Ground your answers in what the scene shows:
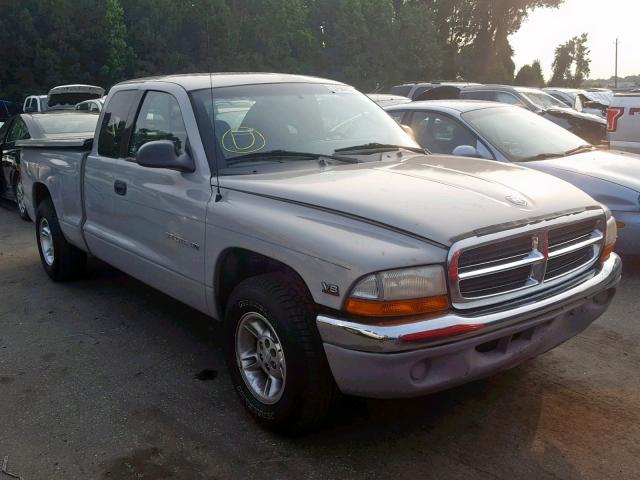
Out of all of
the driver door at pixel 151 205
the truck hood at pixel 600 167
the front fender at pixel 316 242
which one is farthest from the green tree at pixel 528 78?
the front fender at pixel 316 242

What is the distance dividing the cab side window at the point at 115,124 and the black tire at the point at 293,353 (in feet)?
6.71

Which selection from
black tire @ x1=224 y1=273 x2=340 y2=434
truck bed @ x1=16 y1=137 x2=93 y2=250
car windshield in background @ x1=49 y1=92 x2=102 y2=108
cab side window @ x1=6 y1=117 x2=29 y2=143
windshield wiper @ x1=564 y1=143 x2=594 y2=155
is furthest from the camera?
car windshield in background @ x1=49 y1=92 x2=102 y2=108

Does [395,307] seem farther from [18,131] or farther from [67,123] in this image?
[18,131]

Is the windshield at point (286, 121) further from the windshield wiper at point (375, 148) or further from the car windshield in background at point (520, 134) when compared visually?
the car windshield in background at point (520, 134)

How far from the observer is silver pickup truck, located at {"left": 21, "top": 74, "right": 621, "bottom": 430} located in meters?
2.84

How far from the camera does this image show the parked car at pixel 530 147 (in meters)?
5.86

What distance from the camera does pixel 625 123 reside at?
8938 millimetres

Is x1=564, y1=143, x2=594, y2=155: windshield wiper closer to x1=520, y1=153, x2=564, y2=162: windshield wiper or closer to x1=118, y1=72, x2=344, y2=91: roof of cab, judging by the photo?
x1=520, y1=153, x2=564, y2=162: windshield wiper

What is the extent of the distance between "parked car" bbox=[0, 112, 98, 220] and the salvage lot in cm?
459

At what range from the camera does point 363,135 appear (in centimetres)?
441

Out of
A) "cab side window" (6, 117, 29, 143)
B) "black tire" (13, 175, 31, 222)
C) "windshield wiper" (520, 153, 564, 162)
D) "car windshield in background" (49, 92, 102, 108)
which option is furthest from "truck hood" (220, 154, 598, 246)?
"car windshield in background" (49, 92, 102, 108)

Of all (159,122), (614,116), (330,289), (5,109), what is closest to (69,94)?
(5,109)

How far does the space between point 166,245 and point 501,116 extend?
4.35 m

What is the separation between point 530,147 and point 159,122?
386cm
